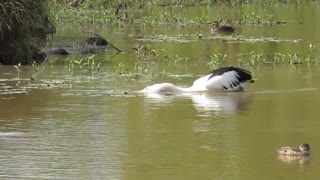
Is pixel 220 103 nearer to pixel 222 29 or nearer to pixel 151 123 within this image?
pixel 151 123

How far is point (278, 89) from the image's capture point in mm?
14008

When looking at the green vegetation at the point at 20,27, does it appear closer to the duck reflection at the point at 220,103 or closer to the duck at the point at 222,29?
the duck reflection at the point at 220,103

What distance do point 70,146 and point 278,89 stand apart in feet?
17.2

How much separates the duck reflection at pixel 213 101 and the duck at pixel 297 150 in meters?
2.76

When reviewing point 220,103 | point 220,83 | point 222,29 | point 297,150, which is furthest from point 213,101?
point 222,29

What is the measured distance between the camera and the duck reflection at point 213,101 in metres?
12.0

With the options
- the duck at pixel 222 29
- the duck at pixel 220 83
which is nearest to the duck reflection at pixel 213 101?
the duck at pixel 220 83

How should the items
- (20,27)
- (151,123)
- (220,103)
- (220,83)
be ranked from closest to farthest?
(151,123) < (220,103) < (220,83) < (20,27)

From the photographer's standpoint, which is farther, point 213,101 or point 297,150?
point 213,101

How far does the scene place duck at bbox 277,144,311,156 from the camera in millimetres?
8836

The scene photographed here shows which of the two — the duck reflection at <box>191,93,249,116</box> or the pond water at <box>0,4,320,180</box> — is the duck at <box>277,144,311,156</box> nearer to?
the pond water at <box>0,4,320,180</box>

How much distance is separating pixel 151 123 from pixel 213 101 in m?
2.16

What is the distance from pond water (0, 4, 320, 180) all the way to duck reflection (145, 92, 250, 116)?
15 mm

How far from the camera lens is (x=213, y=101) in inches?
511
